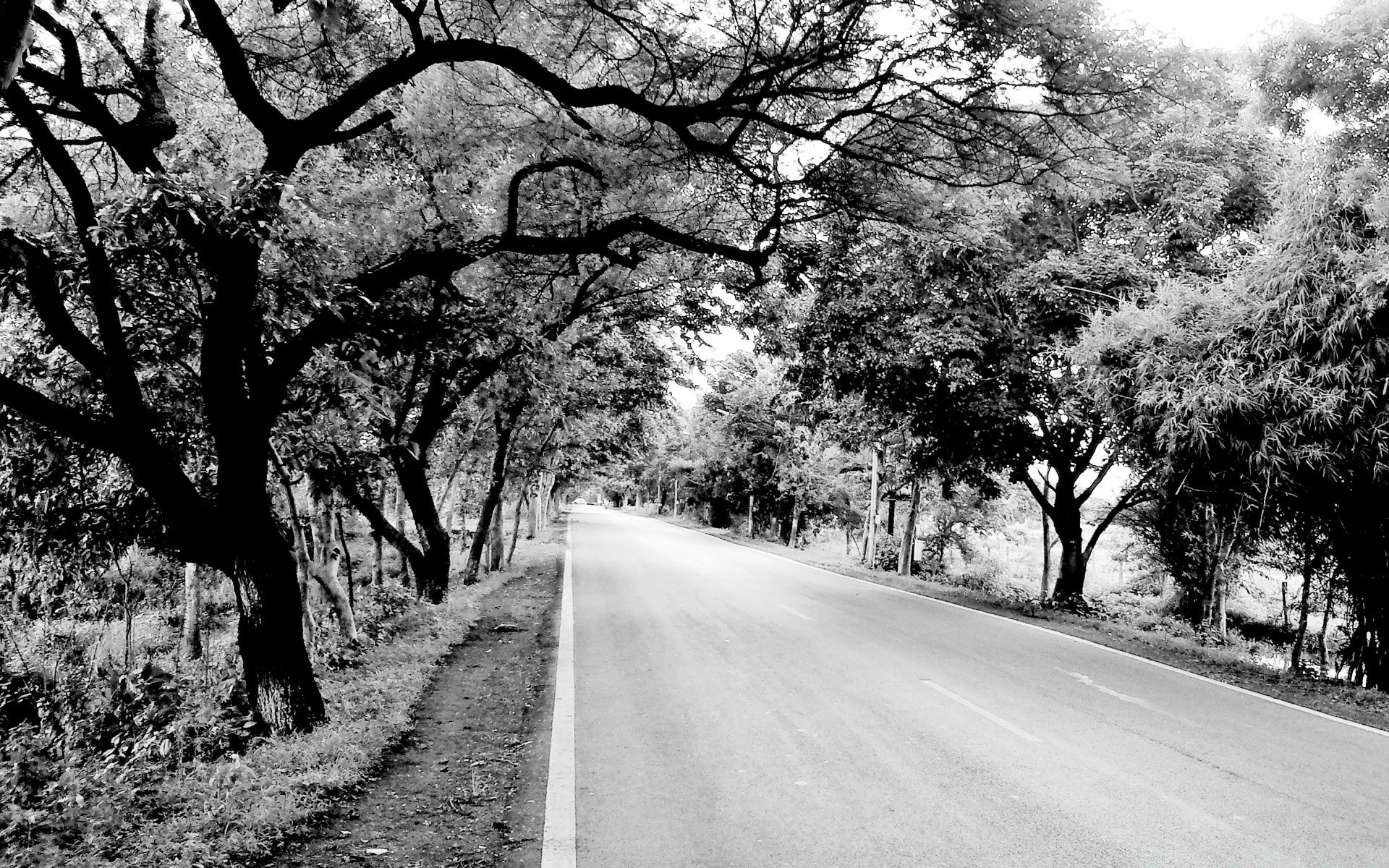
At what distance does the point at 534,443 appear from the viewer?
22938 millimetres

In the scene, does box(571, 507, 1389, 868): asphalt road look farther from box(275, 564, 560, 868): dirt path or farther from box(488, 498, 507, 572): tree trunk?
box(488, 498, 507, 572): tree trunk

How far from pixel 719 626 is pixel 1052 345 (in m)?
7.98

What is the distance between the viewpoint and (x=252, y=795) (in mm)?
4910

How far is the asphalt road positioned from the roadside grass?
1757 mm

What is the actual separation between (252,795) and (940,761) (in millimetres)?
5072

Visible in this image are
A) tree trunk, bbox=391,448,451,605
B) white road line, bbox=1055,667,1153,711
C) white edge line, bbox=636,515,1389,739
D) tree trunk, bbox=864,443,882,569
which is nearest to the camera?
white edge line, bbox=636,515,1389,739

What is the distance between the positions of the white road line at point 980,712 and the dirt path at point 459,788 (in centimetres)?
428

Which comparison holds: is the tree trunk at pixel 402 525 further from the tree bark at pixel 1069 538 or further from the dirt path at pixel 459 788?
the tree bark at pixel 1069 538

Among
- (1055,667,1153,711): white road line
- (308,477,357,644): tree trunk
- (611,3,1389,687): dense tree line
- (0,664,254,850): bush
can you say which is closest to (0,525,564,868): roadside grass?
(0,664,254,850): bush

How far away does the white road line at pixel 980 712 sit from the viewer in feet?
22.2

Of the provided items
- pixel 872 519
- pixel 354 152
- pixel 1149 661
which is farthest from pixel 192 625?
pixel 872 519

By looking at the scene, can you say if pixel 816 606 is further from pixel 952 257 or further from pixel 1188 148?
pixel 1188 148

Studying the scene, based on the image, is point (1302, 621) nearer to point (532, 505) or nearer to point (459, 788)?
point (459, 788)

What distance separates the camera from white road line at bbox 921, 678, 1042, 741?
678 centimetres
